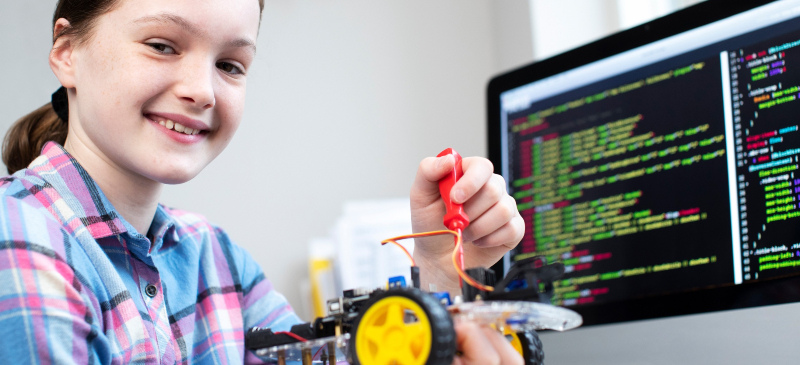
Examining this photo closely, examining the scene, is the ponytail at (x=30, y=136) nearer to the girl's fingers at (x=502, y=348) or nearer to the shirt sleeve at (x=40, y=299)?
the shirt sleeve at (x=40, y=299)

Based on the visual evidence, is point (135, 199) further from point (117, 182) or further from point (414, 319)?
point (414, 319)

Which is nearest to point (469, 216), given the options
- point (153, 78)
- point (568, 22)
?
point (153, 78)

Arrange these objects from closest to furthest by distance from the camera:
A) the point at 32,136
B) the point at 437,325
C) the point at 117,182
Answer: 1. the point at 437,325
2. the point at 117,182
3. the point at 32,136

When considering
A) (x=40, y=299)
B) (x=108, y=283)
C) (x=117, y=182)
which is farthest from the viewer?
(x=117, y=182)

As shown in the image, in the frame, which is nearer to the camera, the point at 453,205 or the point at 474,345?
the point at 474,345

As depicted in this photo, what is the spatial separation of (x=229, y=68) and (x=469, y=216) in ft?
1.20

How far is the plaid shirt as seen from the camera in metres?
0.50

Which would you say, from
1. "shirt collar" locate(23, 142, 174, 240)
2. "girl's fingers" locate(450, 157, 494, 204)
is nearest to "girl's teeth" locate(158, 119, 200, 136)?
"shirt collar" locate(23, 142, 174, 240)

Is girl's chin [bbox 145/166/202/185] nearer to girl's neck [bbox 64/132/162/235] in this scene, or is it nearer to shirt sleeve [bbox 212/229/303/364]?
girl's neck [bbox 64/132/162/235]

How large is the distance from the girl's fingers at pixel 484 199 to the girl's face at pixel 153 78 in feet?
1.09

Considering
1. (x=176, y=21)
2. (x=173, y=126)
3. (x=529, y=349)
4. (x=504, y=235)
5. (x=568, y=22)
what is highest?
(x=568, y=22)

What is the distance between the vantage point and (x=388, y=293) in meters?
0.42

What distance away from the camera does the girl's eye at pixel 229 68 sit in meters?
0.75

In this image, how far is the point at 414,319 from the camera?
449 millimetres
